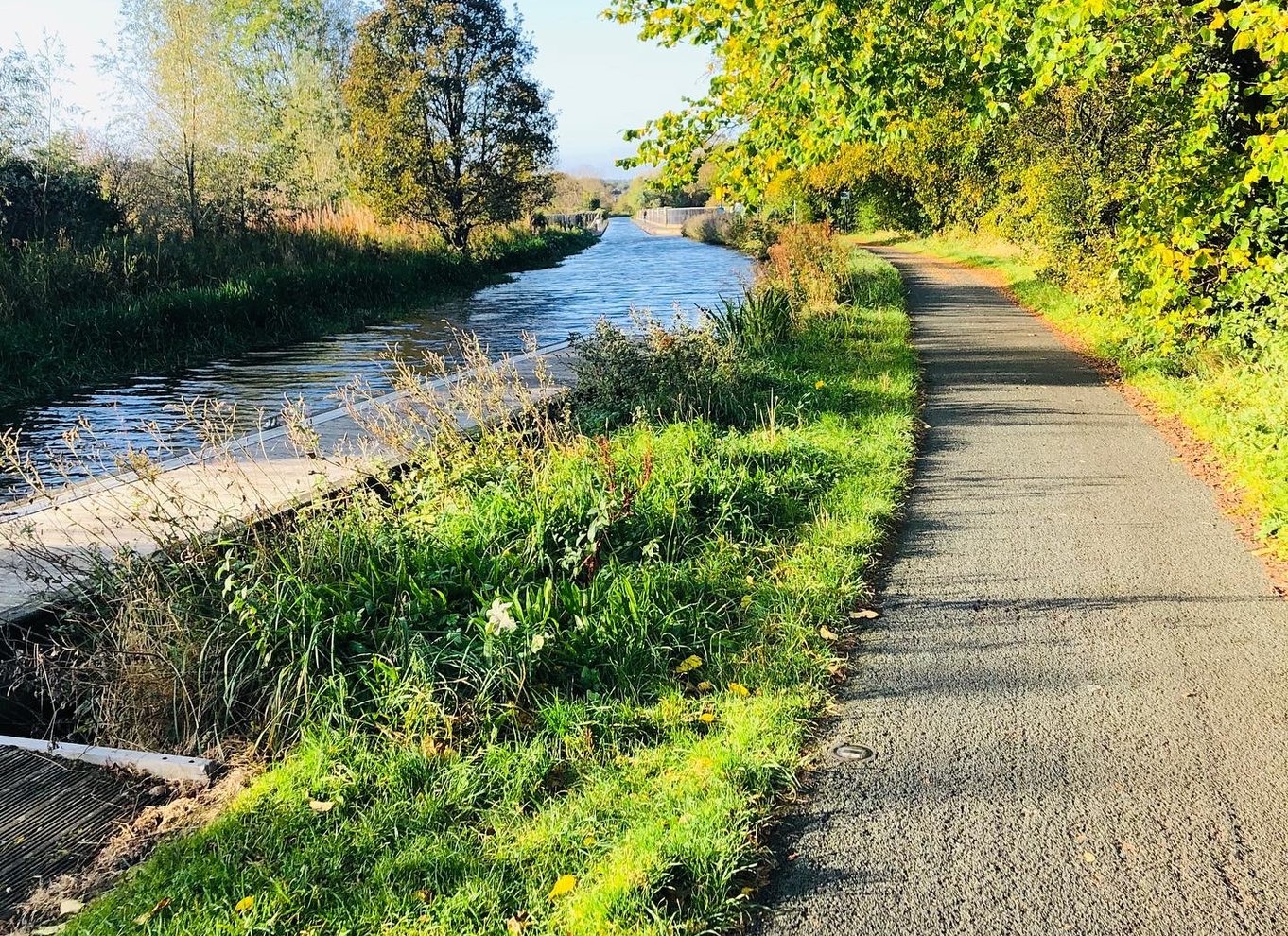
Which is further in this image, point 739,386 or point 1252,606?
point 739,386

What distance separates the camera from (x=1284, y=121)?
909 centimetres

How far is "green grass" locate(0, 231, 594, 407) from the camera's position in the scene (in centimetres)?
1314

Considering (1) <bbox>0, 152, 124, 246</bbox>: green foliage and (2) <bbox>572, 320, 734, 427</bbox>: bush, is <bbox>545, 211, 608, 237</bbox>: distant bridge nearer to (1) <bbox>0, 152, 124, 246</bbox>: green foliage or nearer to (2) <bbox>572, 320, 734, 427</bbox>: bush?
(1) <bbox>0, 152, 124, 246</bbox>: green foliage

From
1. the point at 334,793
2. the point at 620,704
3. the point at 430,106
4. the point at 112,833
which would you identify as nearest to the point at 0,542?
the point at 112,833

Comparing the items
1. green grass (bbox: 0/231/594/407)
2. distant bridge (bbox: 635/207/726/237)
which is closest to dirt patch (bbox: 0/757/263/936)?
green grass (bbox: 0/231/594/407)

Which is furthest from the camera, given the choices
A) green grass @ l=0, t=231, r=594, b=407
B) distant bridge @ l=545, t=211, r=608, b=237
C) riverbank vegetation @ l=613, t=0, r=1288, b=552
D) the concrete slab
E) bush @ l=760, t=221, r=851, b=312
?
distant bridge @ l=545, t=211, r=608, b=237

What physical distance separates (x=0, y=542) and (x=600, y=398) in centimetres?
506

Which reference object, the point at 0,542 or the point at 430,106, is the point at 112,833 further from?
the point at 430,106

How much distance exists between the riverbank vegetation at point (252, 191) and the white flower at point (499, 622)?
10586 mm

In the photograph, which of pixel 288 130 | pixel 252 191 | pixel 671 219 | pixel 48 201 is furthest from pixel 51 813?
pixel 671 219

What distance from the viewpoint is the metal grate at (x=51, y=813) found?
3281 mm

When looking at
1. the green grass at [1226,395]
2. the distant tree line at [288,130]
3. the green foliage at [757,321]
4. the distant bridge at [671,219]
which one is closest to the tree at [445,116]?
the distant tree line at [288,130]

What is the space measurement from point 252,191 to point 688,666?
21.1 metres

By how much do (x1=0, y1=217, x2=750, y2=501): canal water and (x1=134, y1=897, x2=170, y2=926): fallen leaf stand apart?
2.42m
